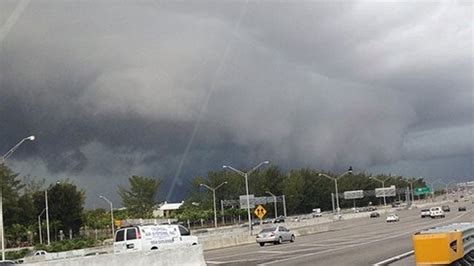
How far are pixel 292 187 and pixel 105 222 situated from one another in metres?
56.0

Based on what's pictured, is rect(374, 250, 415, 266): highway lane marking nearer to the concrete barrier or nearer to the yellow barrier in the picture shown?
the yellow barrier

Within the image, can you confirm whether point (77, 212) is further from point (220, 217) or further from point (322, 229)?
point (322, 229)

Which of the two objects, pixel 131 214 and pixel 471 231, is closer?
pixel 471 231

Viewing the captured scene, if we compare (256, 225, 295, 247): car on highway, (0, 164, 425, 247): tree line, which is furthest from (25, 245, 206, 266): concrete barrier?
(0, 164, 425, 247): tree line

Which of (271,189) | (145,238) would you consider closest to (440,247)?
(145,238)

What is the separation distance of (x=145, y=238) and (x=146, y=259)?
12935 millimetres

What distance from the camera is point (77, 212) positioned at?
4653 inches

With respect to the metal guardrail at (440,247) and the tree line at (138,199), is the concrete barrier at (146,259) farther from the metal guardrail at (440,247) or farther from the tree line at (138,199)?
the tree line at (138,199)

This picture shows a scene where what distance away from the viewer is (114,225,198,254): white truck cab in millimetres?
35906

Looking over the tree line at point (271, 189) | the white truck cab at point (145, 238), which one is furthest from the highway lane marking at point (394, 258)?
the tree line at point (271, 189)

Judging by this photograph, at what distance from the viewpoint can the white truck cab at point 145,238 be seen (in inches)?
1414

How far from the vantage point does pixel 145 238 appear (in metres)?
36.1

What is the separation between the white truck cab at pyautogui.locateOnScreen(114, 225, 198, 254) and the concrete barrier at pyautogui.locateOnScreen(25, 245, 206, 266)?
998cm

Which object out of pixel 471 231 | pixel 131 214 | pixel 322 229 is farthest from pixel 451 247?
pixel 131 214
